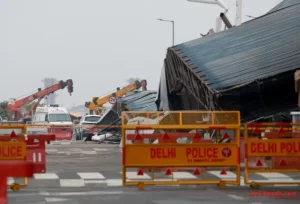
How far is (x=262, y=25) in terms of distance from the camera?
29094 mm

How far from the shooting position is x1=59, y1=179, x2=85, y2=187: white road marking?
16.9m

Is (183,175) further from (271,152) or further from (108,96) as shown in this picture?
(108,96)

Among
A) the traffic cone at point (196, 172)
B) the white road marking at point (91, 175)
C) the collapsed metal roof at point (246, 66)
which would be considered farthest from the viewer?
the collapsed metal roof at point (246, 66)

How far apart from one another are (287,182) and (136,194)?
3.49m

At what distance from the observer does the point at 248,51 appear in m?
26.5

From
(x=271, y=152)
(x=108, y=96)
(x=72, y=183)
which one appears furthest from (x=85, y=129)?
(x=271, y=152)

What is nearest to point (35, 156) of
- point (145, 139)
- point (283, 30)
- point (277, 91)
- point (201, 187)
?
point (145, 139)

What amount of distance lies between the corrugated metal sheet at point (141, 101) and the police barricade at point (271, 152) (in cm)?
3272

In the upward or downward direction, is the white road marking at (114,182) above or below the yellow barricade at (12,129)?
below

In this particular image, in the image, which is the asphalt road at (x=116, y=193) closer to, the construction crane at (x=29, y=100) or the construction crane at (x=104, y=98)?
the construction crane at (x=29, y=100)

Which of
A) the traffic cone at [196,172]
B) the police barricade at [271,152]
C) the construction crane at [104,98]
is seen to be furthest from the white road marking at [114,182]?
the construction crane at [104,98]

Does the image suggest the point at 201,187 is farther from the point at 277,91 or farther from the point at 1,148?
the point at 277,91

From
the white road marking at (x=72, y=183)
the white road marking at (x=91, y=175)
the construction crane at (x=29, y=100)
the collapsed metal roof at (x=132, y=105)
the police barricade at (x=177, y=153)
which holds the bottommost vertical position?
the white road marking at (x=72, y=183)

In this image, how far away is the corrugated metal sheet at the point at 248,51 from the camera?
23875 millimetres
